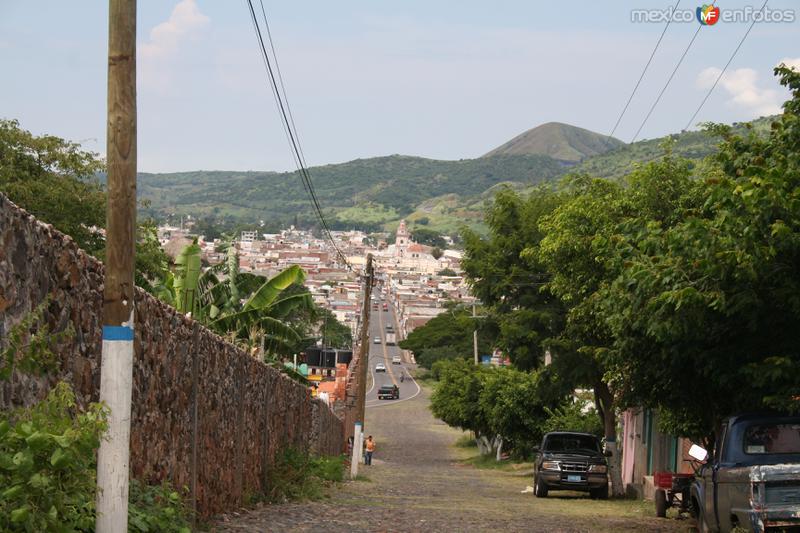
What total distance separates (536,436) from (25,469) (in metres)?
42.0

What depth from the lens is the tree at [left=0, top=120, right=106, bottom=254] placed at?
35.6m

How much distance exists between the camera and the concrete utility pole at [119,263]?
26.7 feet

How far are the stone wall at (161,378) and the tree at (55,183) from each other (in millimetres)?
16740

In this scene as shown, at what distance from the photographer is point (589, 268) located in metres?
23.9

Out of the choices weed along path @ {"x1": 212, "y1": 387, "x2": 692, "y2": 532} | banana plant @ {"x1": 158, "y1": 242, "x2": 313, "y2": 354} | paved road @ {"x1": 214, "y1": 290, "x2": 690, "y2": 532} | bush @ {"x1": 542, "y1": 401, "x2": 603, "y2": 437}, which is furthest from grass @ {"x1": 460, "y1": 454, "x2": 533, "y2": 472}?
banana plant @ {"x1": 158, "y1": 242, "x2": 313, "y2": 354}

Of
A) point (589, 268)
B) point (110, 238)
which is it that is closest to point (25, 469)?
point (110, 238)

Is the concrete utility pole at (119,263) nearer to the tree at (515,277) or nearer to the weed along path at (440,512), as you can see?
the weed along path at (440,512)

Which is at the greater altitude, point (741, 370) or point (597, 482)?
point (741, 370)

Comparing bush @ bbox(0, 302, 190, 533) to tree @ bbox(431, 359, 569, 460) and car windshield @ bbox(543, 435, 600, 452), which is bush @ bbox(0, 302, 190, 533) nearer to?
car windshield @ bbox(543, 435, 600, 452)

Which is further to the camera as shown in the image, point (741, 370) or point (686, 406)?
point (686, 406)

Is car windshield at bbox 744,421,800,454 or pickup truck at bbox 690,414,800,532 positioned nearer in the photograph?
pickup truck at bbox 690,414,800,532

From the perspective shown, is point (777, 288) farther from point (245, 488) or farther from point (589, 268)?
point (589, 268)

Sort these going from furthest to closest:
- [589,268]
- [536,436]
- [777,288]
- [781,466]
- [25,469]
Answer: [536,436], [589,268], [777,288], [781,466], [25,469]

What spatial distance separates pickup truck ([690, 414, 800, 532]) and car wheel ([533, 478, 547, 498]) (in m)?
13.3
